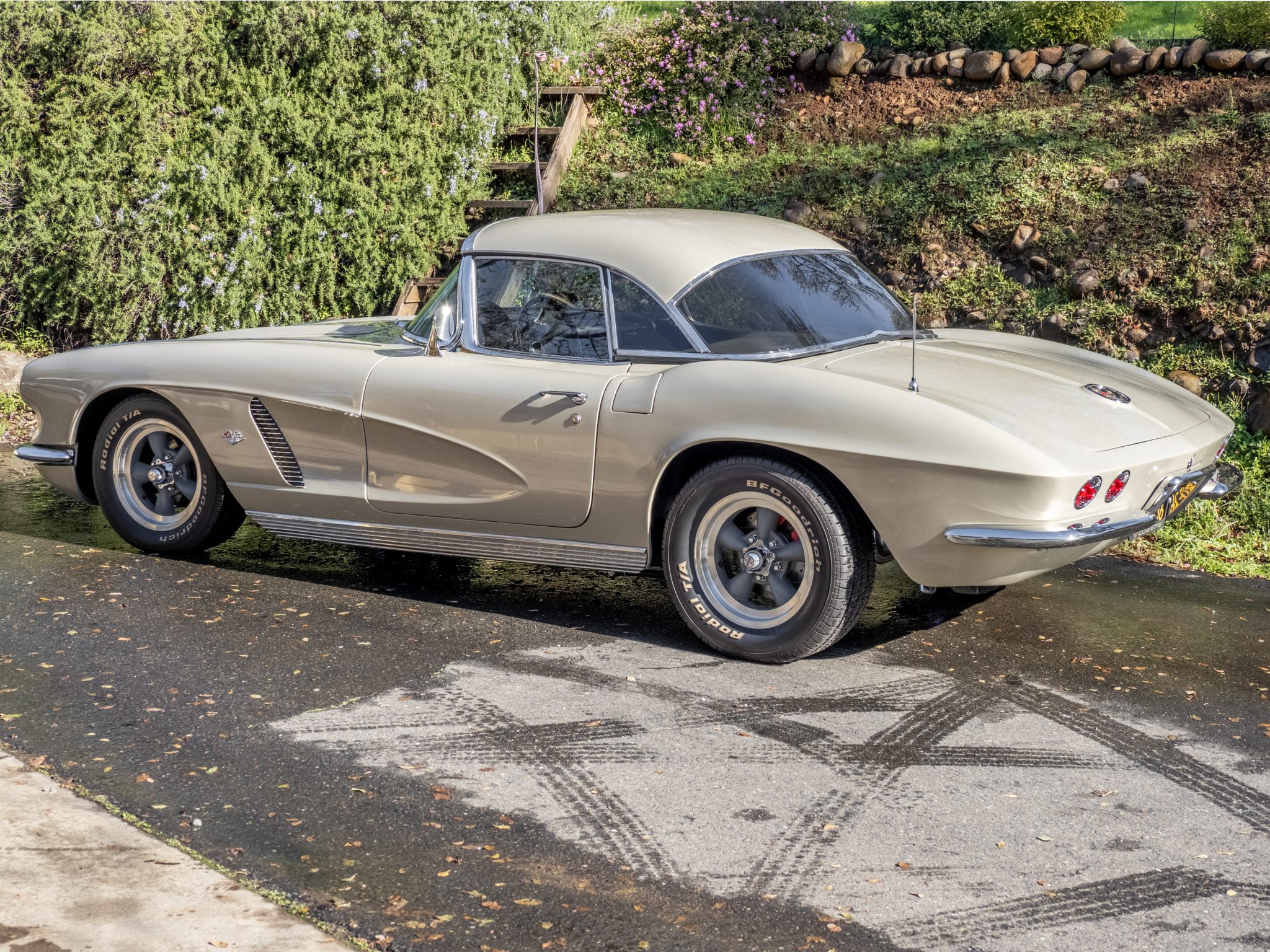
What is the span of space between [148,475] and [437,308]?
173 cm

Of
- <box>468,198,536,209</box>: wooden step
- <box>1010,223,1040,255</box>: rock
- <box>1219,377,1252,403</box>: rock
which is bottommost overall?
<box>1219,377,1252,403</box>: rock

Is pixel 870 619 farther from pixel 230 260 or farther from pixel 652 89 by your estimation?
pixel 652 89

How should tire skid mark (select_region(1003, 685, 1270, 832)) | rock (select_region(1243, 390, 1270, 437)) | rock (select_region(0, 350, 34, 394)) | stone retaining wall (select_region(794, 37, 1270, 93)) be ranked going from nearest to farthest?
1. tire skid mark (select_region(1003, 685, 1270, 832))
2. rock (select_region(1243, 390, 1270, 437))
3. rock (select_region(0, 350, 34, 394))
4. stone retaining wall (select_region(794, 37, 1270, 93))

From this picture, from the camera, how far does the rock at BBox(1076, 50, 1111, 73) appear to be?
1107 centimetres

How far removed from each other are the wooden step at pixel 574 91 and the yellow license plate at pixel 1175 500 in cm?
881

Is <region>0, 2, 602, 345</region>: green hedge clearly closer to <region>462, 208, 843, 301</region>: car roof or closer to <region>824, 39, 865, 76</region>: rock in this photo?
<region>824, 39, 865, 76</region>: rock

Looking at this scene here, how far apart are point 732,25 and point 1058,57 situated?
2.88 metres

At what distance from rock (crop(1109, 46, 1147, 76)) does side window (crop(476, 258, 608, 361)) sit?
24.0 ft

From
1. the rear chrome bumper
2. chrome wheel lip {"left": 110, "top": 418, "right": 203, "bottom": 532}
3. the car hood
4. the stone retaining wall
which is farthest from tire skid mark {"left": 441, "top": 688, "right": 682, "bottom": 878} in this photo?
the stone retaining wall

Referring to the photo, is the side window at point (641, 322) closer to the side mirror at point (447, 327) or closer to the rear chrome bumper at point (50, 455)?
the side mirror at point (447, 327)

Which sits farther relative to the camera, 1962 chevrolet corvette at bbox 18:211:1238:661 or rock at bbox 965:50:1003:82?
rock at bbox 965:50:1003:82

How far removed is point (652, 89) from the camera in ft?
41.1

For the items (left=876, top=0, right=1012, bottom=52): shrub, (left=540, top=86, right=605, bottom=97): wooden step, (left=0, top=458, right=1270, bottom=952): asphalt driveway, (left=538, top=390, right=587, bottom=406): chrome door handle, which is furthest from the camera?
(left=540, top=86, right=605, bottom=97): wooden step

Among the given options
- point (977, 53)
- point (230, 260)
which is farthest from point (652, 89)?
point (230, 260)
